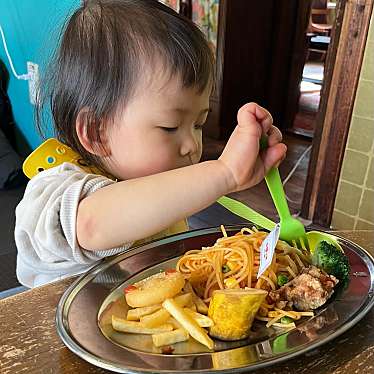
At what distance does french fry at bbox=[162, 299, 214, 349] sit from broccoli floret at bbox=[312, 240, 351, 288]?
0.24m

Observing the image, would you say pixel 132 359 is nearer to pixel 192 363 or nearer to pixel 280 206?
pixel 192 363

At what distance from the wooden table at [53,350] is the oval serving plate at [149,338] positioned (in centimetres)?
2

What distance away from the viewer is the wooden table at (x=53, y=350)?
554 mm

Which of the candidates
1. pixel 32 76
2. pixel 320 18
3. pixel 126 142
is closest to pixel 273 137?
pixel 126 142

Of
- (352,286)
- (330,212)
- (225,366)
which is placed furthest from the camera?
(330,212)

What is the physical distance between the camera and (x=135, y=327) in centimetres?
63

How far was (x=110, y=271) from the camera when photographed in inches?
29.4

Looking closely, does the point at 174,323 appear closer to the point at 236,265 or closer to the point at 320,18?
the point at 236,265

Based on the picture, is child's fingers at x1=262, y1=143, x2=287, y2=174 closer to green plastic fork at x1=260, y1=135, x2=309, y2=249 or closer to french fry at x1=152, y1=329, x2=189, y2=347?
green plastic fork at x1=260, y1=135, x2=309, y2=249

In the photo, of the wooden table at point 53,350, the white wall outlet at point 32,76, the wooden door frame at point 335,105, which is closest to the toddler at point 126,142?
the wooden table at point 53,350

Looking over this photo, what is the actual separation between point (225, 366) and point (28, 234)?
0.36m

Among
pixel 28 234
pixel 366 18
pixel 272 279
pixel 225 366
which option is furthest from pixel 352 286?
pixel 366 18

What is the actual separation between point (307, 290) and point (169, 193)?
24 cm

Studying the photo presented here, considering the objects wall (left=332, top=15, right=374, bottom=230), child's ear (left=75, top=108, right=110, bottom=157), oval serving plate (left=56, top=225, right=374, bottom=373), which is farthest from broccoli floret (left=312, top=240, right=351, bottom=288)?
wall (left=332, top=15, right=374, bottom=230)
